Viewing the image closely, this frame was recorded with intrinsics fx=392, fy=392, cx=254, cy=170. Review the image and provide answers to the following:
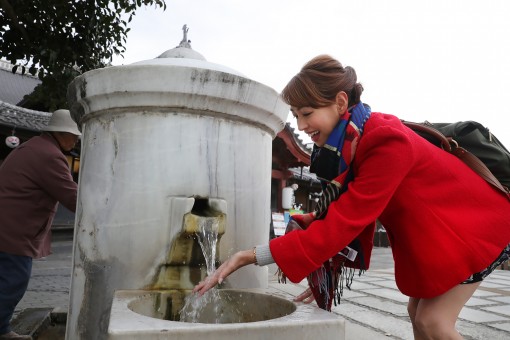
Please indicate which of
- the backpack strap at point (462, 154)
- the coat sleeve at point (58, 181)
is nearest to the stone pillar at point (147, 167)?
the backpack strap at point (462, 154)

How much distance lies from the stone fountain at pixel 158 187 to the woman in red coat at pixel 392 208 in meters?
0.30

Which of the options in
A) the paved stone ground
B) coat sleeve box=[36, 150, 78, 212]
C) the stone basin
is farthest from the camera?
the paved stone ground

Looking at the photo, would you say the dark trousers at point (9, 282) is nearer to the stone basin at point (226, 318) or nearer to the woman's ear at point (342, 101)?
the stone basin at point (226, 318)

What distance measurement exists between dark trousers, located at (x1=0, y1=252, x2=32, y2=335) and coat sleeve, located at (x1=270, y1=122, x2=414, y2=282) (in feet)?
6.92

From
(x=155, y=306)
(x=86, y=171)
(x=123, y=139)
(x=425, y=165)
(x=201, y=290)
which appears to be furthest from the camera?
(x=86, y=171)

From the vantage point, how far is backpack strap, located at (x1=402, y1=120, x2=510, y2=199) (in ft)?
4.76

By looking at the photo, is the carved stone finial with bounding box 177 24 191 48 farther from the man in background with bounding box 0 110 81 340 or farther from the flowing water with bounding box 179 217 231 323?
the flowing water with bounding box 179 217 231 323

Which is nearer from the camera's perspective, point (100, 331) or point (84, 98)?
point (100, 331)

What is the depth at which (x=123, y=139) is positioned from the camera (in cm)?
165

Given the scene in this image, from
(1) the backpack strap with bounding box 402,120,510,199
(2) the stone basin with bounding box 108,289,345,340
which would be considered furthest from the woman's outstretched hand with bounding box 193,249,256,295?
(1) the backpack strap with bounding box 402,120,510,199

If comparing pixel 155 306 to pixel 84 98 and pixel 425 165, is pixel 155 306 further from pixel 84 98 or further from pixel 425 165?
pixel 425 165

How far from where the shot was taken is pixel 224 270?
1.28 meters

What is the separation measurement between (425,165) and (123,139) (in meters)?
1.19

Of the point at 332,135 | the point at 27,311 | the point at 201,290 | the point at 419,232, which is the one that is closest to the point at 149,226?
the point at 201,290
